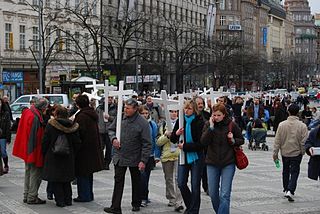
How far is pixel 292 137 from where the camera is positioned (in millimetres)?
11688

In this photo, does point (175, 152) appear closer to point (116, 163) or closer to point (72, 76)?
point (116, 163)

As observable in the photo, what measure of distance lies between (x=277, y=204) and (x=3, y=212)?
4727 mm

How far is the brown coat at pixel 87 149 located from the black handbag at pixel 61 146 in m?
0.48

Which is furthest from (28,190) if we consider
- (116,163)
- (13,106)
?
(13,106)

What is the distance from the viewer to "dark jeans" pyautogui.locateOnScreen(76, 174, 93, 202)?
11.5 meters

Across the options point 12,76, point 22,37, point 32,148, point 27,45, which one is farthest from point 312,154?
point 27,45

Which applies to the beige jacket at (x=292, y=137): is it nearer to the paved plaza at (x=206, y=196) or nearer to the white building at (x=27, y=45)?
the paved plaza at (x=206, y=196)

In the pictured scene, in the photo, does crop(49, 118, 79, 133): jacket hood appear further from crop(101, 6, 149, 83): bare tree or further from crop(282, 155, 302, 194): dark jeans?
crop(101, 6, 149, 83): bare tree

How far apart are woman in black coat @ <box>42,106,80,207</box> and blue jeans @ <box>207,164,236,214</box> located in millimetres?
2880

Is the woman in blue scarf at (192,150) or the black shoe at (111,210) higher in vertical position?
the woman in blue scarf at (192,150)

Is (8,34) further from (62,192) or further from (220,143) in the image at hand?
(220,143)

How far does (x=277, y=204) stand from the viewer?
458 inches

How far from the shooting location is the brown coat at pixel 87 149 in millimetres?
11305

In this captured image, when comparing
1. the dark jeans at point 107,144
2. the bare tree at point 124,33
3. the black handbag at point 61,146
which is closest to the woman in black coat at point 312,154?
the black handbag at point 61,146
